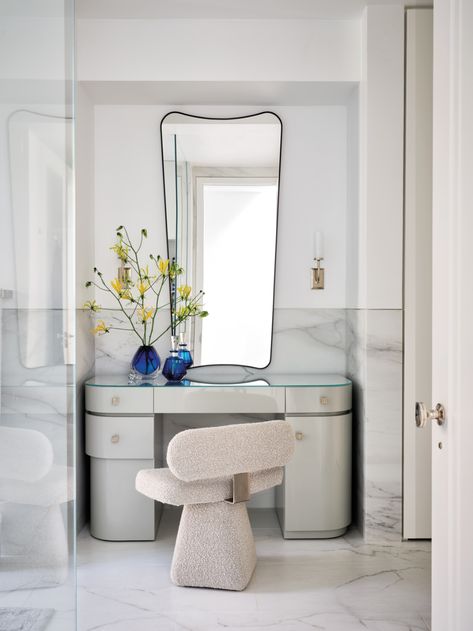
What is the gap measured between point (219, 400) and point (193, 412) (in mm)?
139

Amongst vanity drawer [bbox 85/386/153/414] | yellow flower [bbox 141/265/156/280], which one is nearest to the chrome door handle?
vanity drawer [bbox 85/386/153/414]

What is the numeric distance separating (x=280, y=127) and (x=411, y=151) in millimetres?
765

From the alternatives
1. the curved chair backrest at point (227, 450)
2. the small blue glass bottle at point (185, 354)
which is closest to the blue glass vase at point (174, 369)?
the small blue glass bottle at point (185, 354)

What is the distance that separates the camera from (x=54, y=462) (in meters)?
1.35

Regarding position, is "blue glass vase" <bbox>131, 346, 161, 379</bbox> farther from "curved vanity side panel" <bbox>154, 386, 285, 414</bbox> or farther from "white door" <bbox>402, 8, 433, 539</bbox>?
"white door" <bbox>402, 8, 433, 539</bbox>

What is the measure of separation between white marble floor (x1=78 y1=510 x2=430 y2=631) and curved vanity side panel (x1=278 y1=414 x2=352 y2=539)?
85 millimetres

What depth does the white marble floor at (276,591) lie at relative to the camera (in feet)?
7.63

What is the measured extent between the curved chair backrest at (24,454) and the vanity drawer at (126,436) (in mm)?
1772

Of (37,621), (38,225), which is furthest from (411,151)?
(37,621)

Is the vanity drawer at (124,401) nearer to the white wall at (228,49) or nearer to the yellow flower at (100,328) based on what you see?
the yellow flower at (100,328)

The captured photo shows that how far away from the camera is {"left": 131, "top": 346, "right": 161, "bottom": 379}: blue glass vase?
129 inches

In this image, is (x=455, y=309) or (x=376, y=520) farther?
(x=376, y=520)

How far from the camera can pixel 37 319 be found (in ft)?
4.26

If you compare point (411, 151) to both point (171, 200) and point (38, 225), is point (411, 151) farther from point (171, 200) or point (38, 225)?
point (38, 225)
